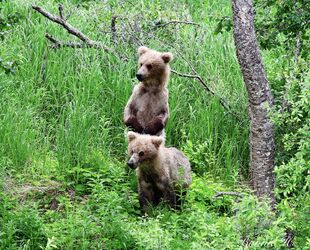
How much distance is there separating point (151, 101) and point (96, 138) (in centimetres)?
74

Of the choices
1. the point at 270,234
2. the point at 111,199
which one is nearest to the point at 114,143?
the point at 111,199

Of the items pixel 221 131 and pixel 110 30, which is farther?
pixel 110 30

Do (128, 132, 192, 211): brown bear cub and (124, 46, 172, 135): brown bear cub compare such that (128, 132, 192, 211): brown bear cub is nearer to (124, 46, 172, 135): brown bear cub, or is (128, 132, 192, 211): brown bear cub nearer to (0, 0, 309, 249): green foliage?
(0, 0, 309, 249): green foliage

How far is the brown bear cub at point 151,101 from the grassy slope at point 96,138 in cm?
39

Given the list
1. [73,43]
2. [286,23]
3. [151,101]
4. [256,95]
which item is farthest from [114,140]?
[286,23]

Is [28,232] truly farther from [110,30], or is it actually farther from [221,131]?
[110,30]

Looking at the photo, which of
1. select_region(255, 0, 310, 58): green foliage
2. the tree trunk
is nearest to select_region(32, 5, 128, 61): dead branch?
select_region(255, 0, 310, 58): green foliage

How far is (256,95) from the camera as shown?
696 cm

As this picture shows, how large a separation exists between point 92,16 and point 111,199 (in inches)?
169

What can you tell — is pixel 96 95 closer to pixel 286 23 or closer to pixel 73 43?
pixel 73 43

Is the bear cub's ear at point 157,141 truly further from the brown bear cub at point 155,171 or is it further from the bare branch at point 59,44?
the bare branch at point 59,44

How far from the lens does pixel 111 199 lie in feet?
23.2

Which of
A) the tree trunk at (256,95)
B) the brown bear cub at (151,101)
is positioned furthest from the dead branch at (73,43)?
the tree trunk at (256,95)

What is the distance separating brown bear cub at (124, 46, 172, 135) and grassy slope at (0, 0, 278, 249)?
391 millimetres
